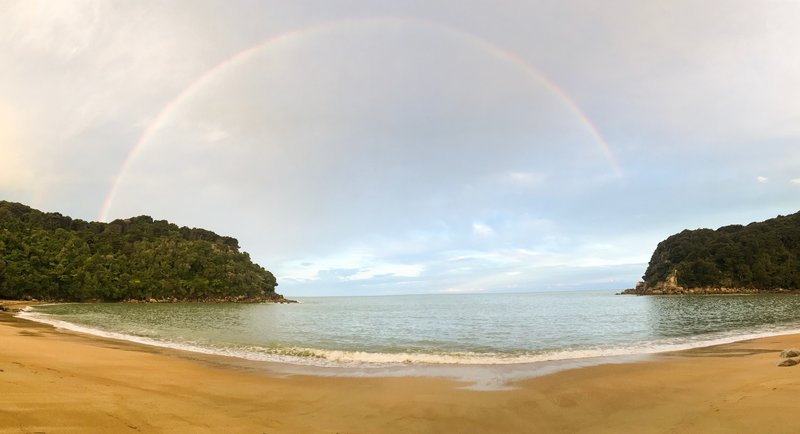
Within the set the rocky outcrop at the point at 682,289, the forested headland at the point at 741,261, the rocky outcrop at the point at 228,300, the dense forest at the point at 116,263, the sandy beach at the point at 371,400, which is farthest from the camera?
the rocky outcrop at the point at 682,289

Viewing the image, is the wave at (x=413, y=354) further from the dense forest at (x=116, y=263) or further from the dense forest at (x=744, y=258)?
the dense forest at (x=744, y=258)

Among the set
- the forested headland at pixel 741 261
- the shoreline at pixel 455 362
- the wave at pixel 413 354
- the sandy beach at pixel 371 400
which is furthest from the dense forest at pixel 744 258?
A: the sandy beach at pixel 371 400

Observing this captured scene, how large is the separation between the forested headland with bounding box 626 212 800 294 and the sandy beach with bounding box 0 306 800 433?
168m

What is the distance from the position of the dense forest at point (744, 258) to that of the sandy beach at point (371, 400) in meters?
169

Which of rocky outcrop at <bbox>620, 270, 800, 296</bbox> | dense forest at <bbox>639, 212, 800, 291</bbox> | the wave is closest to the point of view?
the wave

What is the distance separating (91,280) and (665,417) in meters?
139

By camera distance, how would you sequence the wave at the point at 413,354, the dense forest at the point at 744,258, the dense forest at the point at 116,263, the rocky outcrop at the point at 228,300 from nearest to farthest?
the wave at the point at 413,354 < the dense forest at the point at 116,263 < the rocky outcrop at the point at 228,300 < the dense forest at the point at 744,258

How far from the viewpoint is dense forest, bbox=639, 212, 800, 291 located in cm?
14000

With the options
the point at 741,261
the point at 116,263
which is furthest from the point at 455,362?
the point at 741,261

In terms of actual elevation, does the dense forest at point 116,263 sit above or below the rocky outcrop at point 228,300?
above

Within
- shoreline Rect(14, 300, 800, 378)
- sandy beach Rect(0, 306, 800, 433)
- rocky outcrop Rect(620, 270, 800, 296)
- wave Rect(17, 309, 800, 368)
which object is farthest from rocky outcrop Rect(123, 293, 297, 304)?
rocky outcrop Rect(620, 270, 800, 296)

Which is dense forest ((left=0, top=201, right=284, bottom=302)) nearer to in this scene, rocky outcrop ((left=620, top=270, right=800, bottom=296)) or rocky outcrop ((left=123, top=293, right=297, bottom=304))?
rocky outcrop ((left=123, top=293, right=297, bottom=304))

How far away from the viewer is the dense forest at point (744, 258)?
459 ft

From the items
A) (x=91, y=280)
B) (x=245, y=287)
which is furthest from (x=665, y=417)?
(x=245, y=287)
